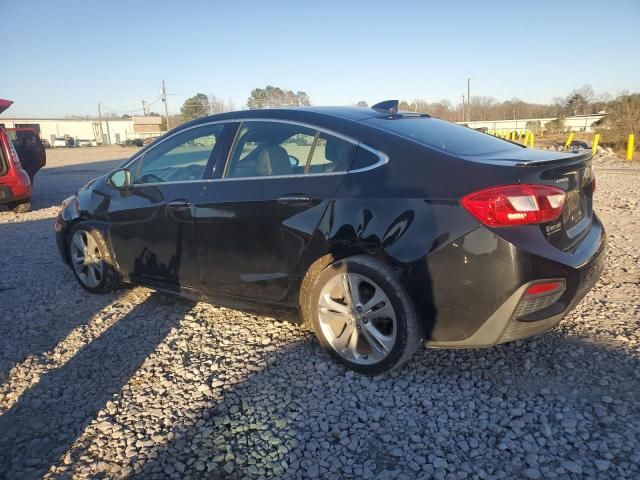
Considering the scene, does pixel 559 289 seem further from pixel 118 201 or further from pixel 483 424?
pixel 118 201

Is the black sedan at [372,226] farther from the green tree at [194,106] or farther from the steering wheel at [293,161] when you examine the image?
the green tree at [194,106]

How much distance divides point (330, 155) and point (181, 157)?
153 centimetres

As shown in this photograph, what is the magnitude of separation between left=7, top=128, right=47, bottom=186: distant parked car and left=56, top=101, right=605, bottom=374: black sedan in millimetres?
9770

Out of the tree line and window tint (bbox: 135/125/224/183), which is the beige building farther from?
window tint (bbox: 135/125/224/183)

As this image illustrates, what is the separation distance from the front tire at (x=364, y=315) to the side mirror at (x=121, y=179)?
2.14 m

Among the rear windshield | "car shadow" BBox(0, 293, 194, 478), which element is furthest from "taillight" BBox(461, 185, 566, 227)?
"car shadow" BBox(0, 293, 194, 478)

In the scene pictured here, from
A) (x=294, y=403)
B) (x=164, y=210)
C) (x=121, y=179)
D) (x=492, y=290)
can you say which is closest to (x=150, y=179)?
(x=121, y=179)

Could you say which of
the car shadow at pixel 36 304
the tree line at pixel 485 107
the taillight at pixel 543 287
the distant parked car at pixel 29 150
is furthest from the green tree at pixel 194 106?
the taillight at pixel 543 287

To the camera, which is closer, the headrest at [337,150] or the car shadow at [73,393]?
the car shadow at [73,393]

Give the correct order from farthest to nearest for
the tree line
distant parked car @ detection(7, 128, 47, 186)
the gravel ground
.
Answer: the tree line
distant parked car @ detection(7, 128, 47, 186)
the gravel ground

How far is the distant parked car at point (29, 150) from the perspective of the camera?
38.5 feet

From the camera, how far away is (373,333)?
2885 mm

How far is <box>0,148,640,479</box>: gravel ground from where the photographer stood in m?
2.21

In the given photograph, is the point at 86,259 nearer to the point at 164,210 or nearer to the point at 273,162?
the point at 164,210
